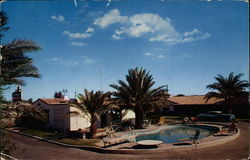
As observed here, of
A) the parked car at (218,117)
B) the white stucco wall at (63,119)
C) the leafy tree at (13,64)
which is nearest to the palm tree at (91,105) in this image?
the white stucco wall at (63,119)

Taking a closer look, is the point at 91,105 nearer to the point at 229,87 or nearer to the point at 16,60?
the point at 16,60

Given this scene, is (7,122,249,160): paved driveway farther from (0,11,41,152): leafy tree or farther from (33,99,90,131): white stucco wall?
(33,99,90,131): white stucco wall

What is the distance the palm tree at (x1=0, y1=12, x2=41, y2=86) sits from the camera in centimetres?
715

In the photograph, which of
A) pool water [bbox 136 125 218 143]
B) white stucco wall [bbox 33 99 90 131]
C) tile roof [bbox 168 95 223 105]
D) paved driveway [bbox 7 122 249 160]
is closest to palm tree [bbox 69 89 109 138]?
white stucco wall [bbox 33 99 90 131]

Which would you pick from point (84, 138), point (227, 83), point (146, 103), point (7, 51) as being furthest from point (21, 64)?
point (227, 83)

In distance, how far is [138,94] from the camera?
77.3ft

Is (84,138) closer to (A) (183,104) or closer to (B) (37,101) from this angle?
(B) (37,101)

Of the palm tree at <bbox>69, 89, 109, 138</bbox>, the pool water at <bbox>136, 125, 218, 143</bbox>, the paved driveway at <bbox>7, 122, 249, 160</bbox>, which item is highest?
the palm tree at <bbox>69, 89, 109, 138</bbox>

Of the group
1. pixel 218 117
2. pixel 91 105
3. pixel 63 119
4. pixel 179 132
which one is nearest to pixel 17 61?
pixel 91 105

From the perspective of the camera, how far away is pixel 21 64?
7.80 metres

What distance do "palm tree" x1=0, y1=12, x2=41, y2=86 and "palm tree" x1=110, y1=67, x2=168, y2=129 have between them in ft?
50.9

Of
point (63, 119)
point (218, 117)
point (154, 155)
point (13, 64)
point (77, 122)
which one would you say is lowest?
point (154, 155)

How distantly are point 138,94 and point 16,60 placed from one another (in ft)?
55.9

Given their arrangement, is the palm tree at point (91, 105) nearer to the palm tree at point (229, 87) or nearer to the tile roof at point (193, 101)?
the palm tree at point (229, 87)
